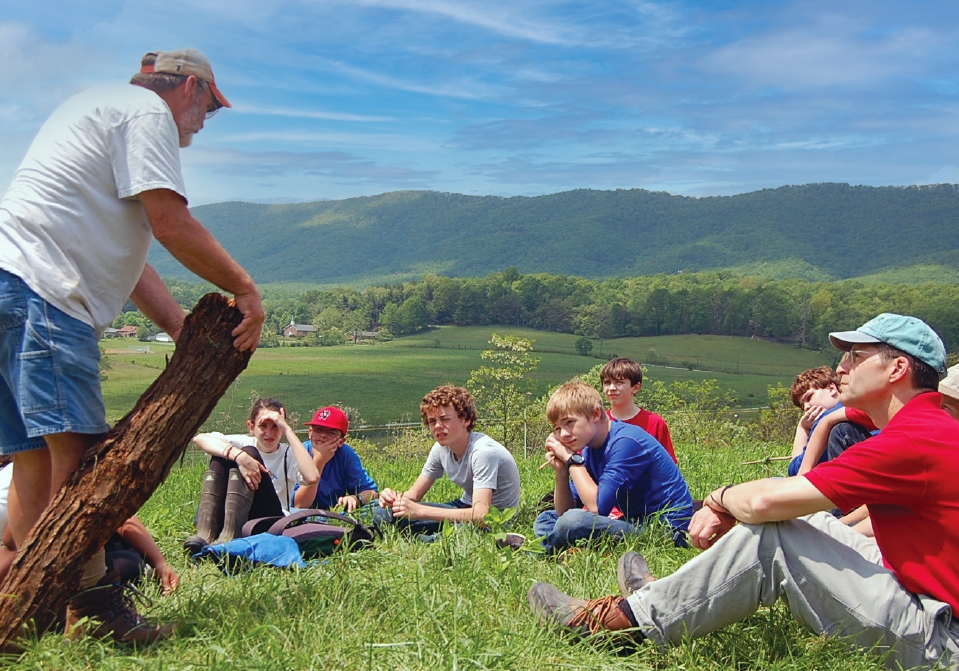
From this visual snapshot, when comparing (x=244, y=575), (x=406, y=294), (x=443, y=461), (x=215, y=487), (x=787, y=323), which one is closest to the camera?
(x=244, y=575)

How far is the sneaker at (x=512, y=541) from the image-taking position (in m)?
4.69

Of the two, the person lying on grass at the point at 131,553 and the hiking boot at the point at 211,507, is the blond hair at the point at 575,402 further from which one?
the person lying on grass at the point at 131,553

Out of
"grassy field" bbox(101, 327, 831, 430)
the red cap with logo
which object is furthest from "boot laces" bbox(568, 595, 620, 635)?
"grassy field" bbox(101, 327, 831, 430)

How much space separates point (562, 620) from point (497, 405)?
2719 cm

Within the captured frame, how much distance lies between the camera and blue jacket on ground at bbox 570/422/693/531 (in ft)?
16.2

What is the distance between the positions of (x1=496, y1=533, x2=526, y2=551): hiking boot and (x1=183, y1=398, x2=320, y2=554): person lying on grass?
5.12ft

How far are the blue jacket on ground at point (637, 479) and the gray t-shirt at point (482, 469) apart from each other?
2.12 feet

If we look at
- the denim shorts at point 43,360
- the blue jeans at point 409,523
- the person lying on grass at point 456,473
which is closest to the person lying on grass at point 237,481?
the blue jeans at point 409,523

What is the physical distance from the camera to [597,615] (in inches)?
132

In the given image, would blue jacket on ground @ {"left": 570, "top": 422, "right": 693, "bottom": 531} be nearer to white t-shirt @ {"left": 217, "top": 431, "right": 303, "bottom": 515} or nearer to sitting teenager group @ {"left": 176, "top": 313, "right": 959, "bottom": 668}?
sitting teenager group @ {"left": 176, "top": 313, "right": 959, "bottom": 668}

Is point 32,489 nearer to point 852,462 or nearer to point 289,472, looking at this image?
point 289,472

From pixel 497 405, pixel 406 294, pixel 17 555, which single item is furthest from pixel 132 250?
pixel 406 294

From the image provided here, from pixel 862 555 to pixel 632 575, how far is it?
36.2 inches

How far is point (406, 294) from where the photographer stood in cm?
13375
